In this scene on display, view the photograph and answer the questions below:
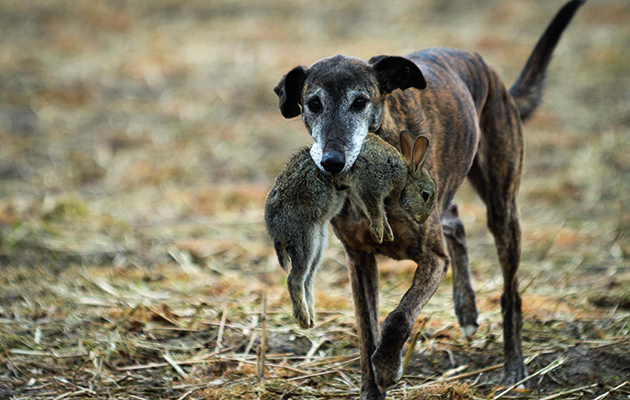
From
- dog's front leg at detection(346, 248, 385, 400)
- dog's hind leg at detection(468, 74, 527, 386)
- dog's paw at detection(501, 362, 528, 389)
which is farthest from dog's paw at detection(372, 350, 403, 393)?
dog's hind leg at detection(468, 74, 527, 386)

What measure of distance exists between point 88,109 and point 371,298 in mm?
10101

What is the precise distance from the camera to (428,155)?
4.30 m

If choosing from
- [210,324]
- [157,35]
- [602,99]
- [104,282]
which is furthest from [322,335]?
[157,35]

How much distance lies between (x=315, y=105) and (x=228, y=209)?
5691mm

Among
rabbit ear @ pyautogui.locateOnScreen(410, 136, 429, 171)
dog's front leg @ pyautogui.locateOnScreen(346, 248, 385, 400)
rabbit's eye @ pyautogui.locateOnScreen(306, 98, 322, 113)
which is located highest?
rabbit's eye @ pyautogui.locateOnScreen(306, 98, 322, 113)

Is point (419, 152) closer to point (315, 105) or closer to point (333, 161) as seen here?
point (333, 161)

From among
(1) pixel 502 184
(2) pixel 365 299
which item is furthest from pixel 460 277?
(2) pixel 365 299

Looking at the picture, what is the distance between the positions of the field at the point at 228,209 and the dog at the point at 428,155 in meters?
0.52

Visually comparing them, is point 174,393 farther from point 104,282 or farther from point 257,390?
point 104,282

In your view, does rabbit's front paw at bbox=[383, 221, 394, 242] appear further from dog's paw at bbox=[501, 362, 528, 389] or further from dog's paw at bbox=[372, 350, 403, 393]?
dog's paw at bbox=[501, 362, 528, 389]

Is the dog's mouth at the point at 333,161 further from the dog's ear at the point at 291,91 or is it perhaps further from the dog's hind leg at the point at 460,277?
the dog's hind leg at the point at 460,277

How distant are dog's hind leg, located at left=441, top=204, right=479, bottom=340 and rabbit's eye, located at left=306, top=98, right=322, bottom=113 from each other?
1746mm

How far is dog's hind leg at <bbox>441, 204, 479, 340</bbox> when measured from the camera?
5.51 metres

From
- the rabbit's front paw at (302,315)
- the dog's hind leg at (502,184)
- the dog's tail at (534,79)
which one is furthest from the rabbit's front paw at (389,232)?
the dog's tail at (534,79)
